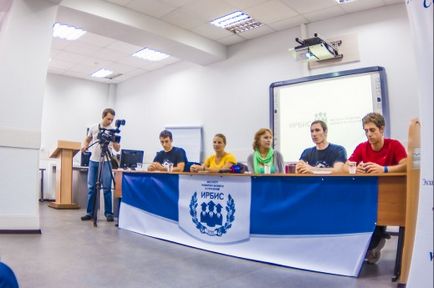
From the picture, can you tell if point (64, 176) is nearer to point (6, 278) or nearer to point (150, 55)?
point (150, 55)

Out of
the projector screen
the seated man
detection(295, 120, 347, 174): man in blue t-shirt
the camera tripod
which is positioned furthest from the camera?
the projector screen

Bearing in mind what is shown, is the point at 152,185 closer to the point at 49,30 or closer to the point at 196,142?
the point at 49,30

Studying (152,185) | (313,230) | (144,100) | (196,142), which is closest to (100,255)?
(152,185)

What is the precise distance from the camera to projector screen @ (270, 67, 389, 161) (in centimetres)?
420

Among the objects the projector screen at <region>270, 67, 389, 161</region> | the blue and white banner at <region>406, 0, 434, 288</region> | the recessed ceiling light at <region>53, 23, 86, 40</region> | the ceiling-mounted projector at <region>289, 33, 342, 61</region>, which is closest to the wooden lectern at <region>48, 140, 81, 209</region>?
the recessed ceiling light at <region>53, 23, 86, 40</region>

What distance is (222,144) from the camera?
3516 mm

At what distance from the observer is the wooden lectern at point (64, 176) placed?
570 centimetres

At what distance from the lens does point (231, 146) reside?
18.6 ft

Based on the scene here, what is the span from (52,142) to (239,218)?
6.50 m

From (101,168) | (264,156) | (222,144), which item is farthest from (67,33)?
(264,156)

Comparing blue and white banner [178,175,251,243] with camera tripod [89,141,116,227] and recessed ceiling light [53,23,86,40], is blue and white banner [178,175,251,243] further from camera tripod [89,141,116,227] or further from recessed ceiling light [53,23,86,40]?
recessed ceiling light [53,23,86,40]

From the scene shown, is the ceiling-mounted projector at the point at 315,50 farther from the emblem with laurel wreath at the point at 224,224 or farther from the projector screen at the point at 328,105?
the emblem with laurel wreath at the point at 224,224

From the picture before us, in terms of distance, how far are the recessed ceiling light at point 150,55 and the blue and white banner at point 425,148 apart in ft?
17.9

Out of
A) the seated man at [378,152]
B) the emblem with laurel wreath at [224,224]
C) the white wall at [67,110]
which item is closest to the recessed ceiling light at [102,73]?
the white wall at [67,110]
